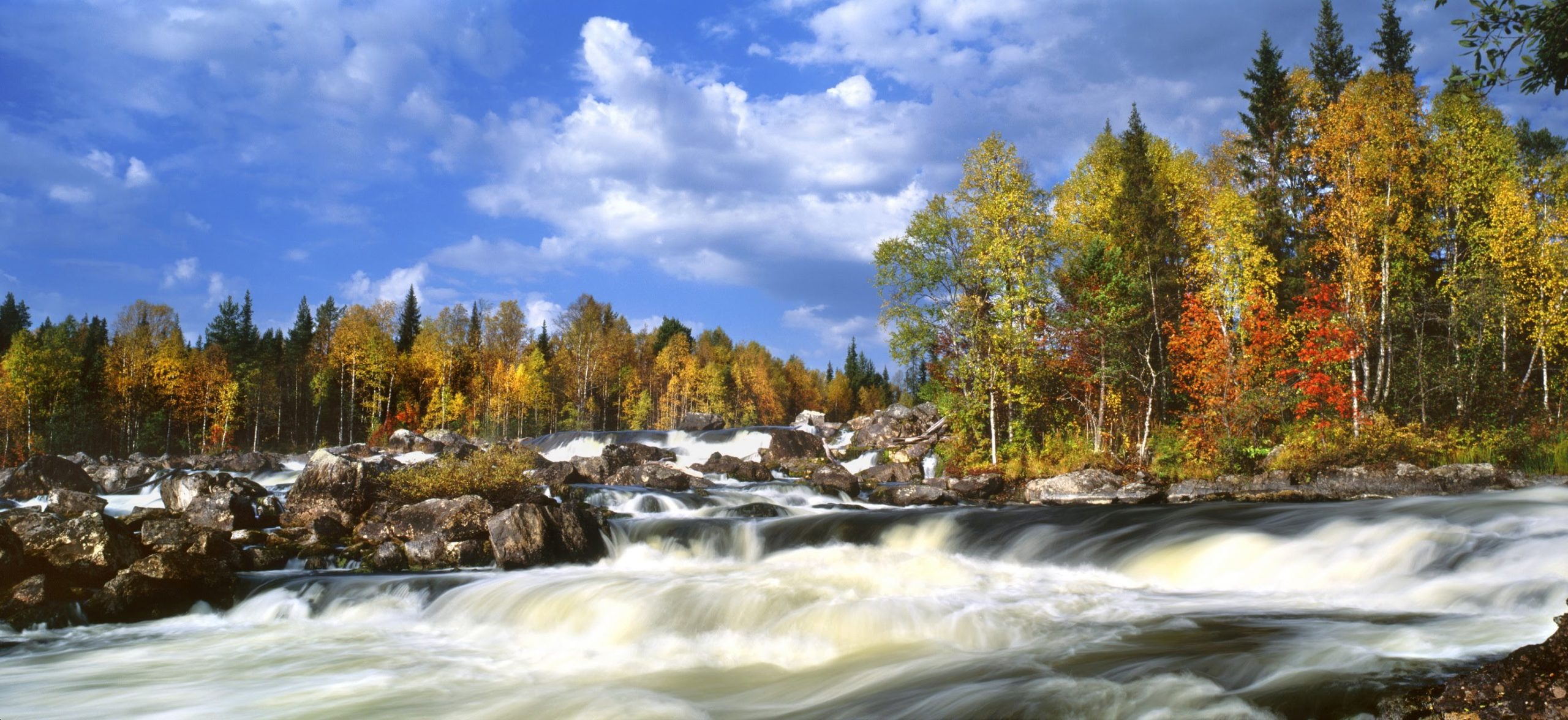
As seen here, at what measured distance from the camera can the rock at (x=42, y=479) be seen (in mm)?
21969

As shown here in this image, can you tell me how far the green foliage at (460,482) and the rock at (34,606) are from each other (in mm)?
6173

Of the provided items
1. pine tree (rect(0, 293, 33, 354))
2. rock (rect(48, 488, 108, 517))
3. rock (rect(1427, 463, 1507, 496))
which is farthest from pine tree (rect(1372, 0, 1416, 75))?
pine tree (rect(0, 293, 33, 354))

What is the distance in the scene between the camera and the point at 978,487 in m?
24.2

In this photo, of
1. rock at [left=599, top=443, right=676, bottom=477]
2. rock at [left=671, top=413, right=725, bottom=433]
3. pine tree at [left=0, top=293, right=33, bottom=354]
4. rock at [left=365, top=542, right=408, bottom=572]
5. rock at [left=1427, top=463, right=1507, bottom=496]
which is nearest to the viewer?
rock at [left=365, top=542, right=408, bottom=572]

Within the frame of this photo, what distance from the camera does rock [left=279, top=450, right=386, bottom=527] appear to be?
15.3m

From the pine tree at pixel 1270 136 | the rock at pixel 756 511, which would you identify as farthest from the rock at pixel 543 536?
the pine tree at pixel 1270 136

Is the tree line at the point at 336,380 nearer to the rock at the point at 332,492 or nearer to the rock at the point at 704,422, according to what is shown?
the rock at the point at 704,422

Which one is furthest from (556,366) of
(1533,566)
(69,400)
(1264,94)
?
(1533,566)

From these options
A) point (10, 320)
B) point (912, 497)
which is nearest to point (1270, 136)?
point (912, 497)

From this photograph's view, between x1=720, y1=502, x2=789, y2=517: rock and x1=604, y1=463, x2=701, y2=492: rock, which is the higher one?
x1=604, y1=463, x2=701, y2=492: rock

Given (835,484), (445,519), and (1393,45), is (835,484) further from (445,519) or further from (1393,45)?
(1393,45)

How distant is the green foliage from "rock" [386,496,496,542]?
1149 millimetres

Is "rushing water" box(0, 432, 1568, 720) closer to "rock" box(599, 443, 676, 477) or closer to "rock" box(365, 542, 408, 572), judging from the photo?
"rock" box(365, 542, 408, 572)

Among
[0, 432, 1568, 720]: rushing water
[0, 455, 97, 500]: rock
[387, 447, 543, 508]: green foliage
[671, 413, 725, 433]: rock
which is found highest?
[671, 413, 725, 433]: rock
